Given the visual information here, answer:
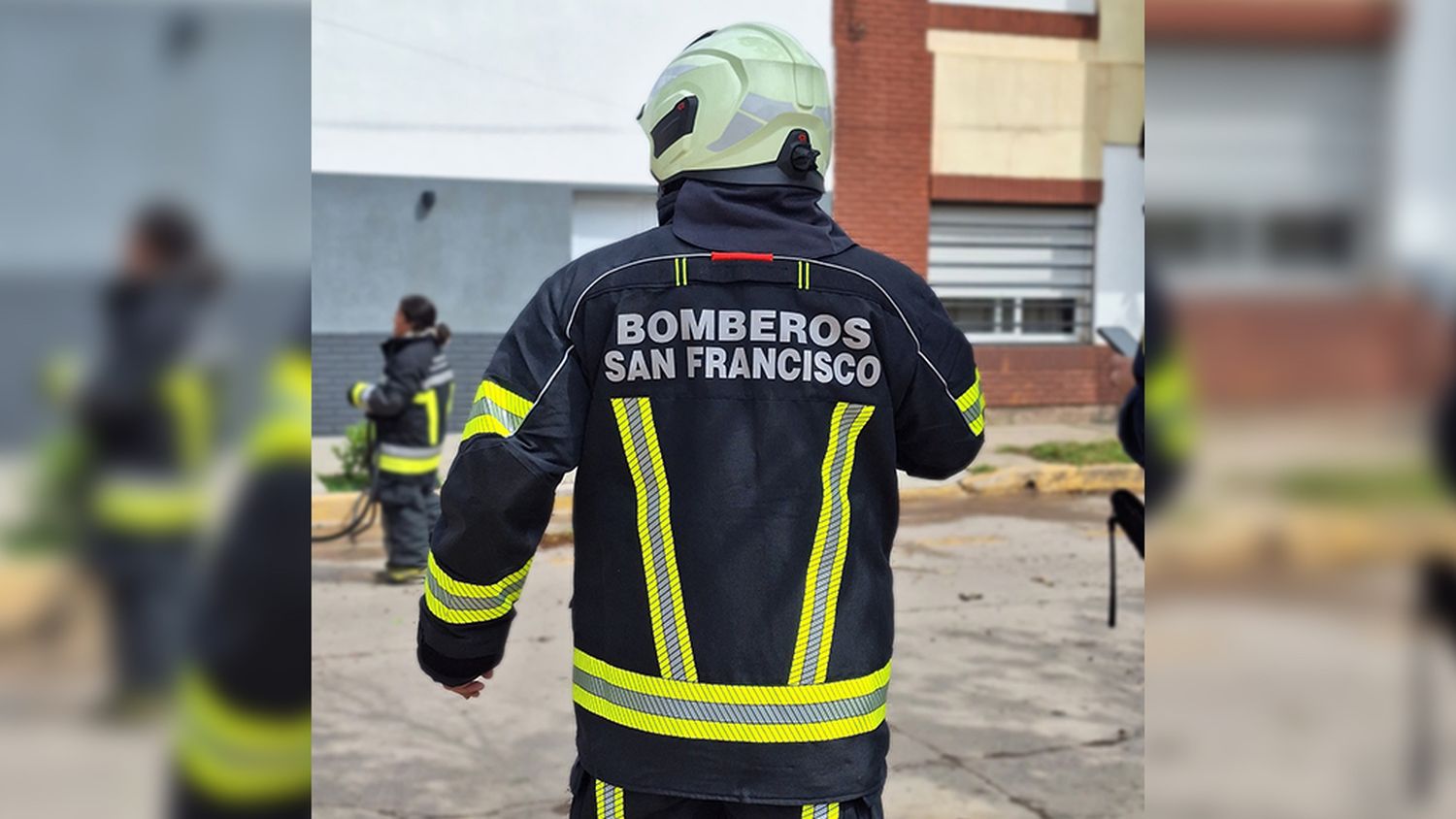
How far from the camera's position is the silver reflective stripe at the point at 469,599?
212 cm

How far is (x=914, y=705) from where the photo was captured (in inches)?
206

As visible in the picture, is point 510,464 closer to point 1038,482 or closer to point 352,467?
point 352,467

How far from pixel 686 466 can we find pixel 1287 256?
4.20 feet

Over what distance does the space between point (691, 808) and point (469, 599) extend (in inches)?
17.6

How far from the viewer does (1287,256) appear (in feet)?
2.67

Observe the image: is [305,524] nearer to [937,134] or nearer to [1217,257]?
[1217,257]

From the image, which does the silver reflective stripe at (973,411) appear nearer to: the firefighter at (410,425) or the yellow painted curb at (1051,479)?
the firefighter at (410,425)

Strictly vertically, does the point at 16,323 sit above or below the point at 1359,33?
below

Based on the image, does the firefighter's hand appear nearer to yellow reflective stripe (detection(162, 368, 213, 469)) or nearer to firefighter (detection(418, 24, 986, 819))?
A: firefighter (detection(418, 24, 986, 819))

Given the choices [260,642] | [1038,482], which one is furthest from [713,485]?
[1038,482]

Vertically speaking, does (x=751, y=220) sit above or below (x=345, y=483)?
above

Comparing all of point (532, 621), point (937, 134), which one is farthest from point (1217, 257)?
point (937, 134)

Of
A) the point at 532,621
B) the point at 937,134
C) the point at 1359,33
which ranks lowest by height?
the point at 532,621

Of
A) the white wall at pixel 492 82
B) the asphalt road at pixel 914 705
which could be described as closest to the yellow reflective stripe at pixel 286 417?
the asphalt road at pixel 914 705
